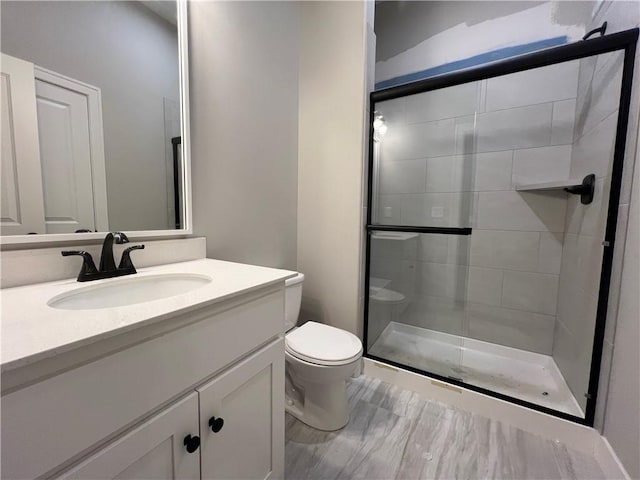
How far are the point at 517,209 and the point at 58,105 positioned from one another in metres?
2.48

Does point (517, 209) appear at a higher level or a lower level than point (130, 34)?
lower

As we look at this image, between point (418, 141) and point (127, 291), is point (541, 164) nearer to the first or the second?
point (418, 141)

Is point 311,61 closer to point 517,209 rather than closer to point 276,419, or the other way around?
point 517,209

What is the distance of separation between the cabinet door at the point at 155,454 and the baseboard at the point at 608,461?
5.13 feet

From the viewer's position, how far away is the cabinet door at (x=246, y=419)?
0.74 m

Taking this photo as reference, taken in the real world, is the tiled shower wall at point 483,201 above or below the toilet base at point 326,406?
above

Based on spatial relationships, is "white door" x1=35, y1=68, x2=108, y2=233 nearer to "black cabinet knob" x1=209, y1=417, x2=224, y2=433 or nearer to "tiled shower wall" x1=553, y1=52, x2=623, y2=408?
"black cabinet knob" x1=209, y1=417, x2=224, y2=433

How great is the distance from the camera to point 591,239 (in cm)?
140

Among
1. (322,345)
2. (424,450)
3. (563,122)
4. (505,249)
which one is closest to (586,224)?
(505,249)

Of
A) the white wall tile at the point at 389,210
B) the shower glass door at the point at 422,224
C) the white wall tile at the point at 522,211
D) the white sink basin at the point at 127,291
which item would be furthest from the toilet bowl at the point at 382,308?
the white sink basin at the point at 127,291

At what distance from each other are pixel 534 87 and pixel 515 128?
0.27 m

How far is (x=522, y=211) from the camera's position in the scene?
75.5 inches

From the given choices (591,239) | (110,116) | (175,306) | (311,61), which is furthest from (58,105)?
(591,239)

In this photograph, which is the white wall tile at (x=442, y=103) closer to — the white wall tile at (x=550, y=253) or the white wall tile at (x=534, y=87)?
the white wall tile at (x=534, y=87)
